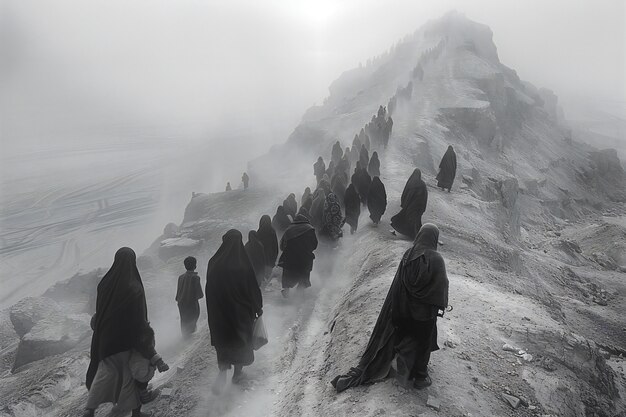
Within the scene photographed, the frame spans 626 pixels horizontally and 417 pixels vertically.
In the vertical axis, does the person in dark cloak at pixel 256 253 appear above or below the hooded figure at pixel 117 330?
below

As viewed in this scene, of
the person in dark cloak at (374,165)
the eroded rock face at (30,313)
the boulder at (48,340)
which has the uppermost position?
the person in dark cloak at (374,165)

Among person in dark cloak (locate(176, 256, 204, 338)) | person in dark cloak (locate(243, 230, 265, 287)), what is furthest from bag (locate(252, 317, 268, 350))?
person in dark cloak (locate(243, 230, 265, 287))

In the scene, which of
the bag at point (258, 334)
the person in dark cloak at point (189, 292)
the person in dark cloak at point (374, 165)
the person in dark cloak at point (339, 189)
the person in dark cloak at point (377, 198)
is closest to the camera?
the bag at point (258, 334)

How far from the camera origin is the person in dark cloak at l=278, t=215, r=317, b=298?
799 cm

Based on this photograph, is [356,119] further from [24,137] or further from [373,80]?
[24,137]

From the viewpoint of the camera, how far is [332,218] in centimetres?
1037

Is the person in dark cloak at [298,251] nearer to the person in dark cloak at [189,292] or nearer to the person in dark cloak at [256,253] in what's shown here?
the person in dark cloak at [256,253]

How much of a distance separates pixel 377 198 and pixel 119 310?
813cm

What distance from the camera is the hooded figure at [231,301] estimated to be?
202 inches

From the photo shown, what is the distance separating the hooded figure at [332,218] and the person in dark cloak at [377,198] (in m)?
1.41

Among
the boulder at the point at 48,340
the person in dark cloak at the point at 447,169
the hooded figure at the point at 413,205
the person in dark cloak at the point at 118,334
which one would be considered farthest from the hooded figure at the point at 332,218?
the boulder at the point at 48,340

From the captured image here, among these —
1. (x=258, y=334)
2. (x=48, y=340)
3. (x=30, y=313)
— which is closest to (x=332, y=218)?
(x=258, y=334)

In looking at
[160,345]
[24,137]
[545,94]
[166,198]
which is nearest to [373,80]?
[545,94]

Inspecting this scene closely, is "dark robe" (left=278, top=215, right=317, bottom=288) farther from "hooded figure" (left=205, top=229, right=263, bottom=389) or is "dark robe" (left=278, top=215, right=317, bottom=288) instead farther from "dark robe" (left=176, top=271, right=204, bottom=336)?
"hooded figure" (left=205, top=229, right=263, bottom=389)
